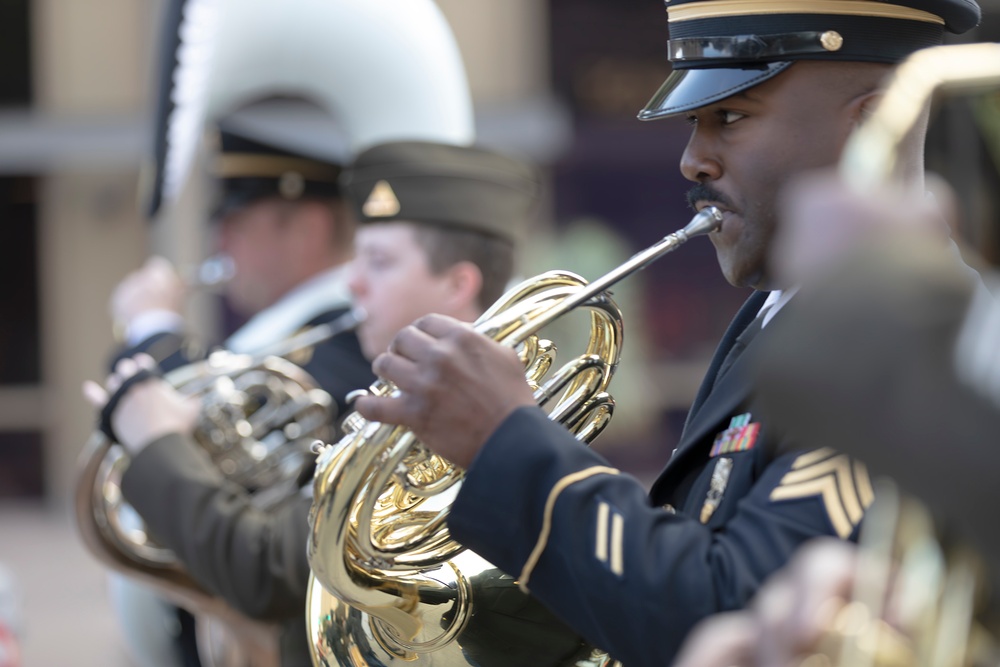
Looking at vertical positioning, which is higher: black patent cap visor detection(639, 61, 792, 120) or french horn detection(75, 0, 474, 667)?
black patent cap visor detection(639, 61, 792, 120)

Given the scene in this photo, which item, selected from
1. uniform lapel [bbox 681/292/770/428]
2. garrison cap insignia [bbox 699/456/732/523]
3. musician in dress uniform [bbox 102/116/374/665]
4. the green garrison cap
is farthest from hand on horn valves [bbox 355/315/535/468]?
musician in dress uniform [bbox 102/116/374/665]

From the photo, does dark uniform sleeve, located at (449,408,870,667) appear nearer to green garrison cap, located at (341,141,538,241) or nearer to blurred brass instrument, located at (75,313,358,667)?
green garrison cap, located at (341,141,538,241)

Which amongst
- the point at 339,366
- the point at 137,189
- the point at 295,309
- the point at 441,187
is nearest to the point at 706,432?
the point at 441,187

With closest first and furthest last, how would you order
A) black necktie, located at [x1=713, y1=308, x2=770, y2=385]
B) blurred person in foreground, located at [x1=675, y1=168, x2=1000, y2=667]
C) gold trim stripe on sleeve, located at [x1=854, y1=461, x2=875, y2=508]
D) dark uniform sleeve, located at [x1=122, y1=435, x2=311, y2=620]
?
1. blurred person in foreground, located at [x1=675, y1=168, x2=1000, y2=667]
2. gold trim stripe on sleeve, located at [x1=854, y1=461, x2=875, y2=508]
3. black necktie, located at [x1=713, y1=308, x2=770, y2=385]
4. dark uniform sleeve, located at [x1=122, y1=435, x2=311, y2=620]

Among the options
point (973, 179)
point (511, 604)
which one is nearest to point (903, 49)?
point (973, 179)

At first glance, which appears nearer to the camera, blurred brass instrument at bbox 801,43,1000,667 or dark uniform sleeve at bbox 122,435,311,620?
blurred brass instrument at bbox 801,43,1000,667

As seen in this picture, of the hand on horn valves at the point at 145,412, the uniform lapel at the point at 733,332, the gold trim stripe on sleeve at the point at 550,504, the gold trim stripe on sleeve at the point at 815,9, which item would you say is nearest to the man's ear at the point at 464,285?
the hand on horn valves at the point at 145,412

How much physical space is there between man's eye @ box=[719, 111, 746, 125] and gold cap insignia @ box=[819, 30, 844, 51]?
0.43 ft

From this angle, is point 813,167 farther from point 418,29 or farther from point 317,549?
point 418,29

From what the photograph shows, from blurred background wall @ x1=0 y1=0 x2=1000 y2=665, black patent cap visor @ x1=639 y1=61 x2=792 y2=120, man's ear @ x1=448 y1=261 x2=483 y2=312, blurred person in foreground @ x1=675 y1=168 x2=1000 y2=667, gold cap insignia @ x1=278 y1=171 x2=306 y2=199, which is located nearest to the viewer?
blurred person in foreground @ x1=675 y1=168 x2=1000 y2=667

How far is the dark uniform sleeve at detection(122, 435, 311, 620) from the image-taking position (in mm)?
3137

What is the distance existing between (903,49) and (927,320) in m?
0.94

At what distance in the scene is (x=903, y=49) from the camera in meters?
1.88

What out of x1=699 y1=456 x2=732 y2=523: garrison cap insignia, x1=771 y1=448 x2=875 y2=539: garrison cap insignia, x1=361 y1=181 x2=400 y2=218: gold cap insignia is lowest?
x1=361 y1=181 x2=400 y2=218: gold cap insignia
